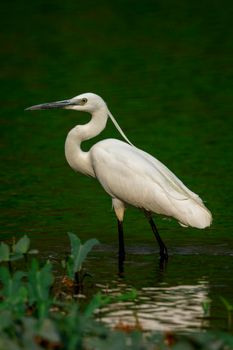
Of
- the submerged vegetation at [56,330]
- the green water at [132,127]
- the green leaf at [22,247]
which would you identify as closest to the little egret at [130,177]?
the green water at [132,127]

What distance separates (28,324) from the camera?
604 centimetres

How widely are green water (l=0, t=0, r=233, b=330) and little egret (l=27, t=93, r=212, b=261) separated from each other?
0.32 m

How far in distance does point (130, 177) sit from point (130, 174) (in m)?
0.03

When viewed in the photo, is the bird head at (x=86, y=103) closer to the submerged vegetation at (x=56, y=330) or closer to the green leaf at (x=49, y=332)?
the submerged vegetation at (x=56, y=330)

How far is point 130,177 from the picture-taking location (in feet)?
33.1

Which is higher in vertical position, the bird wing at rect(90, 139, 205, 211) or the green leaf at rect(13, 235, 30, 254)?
the green leaf at rect(13, 235, 30, 254)

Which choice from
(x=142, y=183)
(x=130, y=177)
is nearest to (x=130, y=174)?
(x=130, y=177)

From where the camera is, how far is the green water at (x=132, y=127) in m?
9.09

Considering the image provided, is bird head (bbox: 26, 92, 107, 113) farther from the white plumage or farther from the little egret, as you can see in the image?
the white plumage

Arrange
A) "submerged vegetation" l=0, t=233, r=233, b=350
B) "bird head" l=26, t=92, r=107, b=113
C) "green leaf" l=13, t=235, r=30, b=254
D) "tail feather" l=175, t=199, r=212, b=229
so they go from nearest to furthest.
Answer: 1. "submerged vegetation" l=0, t=233, r=233, b=350
2. "green leaf" l=13, t=235, r=30, b=254
3. "tail feather" l=175, t=199, r=212, b=229
4. "bird head" l=26, t=92, r=107, b=113

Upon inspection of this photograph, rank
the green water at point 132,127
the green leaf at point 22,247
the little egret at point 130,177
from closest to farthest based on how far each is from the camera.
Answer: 1. the green leaf at point 22,247
2. the green water at point 132,127
3. the little egret at point 130,177

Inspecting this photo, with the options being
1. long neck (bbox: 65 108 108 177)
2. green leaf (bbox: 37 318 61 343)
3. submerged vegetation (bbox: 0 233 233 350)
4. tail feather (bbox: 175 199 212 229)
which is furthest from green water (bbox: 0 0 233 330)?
green leaf (bbox: 37 318 61 343)

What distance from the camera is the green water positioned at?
9.09 meters

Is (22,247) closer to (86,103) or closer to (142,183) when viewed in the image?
(142,183)
